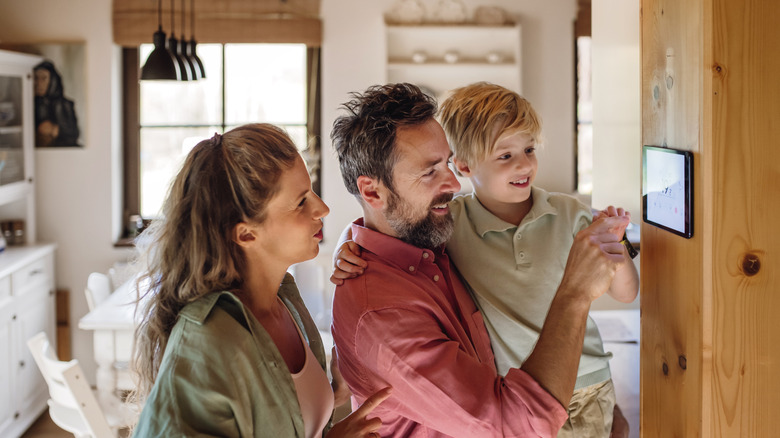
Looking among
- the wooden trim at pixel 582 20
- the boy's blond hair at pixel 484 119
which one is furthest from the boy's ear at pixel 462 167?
the wooden trim at pixel 582 20

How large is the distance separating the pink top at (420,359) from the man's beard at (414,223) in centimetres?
2

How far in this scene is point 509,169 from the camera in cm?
174

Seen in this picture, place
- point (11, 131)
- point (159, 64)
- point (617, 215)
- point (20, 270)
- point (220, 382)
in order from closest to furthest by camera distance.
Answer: point (220, 382) → point (617, 215) → point (159, 64) → point (20, 270) → point (11, 131)

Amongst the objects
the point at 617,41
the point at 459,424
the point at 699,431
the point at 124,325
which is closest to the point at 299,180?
the point at 459,424

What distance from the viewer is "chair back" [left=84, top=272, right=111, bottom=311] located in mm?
Result: 4016

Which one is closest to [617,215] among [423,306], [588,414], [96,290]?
[423,306]

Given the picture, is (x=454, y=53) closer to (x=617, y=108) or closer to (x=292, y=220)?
(x=617, y=108)

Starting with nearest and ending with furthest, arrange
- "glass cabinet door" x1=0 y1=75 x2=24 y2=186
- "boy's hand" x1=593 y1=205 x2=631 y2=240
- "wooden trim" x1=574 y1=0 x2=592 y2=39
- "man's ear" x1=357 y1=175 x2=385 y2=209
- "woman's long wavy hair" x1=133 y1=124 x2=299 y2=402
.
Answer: "woman's long wavy hair" x1=133 y1=124 x2=299 y2=402 < "boy's hand" x1=593 y1=205 x2=631 y2=240 < "man's ear" x1=357 y1=175 x2=385 y2=209 < "glass cabinet door" x1=0 y1=75 x2=24 y2=186 < "wooden trim" x1=574 y1=0 x2=592 y2=39

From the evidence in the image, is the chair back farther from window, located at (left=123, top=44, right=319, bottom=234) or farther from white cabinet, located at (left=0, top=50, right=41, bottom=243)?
window, located at (left=123, top=44, right=319, bottom=234)

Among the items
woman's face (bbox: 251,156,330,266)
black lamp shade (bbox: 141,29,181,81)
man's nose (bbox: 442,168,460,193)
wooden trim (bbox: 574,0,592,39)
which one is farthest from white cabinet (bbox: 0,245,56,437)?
wooden trim (bbox: 574,0,592,39)

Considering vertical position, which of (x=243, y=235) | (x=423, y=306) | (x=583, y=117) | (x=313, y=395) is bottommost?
(x=313, y=395)

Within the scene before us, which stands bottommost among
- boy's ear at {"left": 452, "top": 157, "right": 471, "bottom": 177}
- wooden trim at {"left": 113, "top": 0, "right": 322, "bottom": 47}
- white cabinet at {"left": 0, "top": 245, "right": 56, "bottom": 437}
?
white cabinet at {"left": 0, "top": 245, "right": 56, "bottom": 437}

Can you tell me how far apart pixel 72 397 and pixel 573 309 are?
1901 millimetres

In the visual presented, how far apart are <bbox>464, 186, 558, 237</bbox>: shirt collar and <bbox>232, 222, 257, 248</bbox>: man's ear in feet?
1.92
